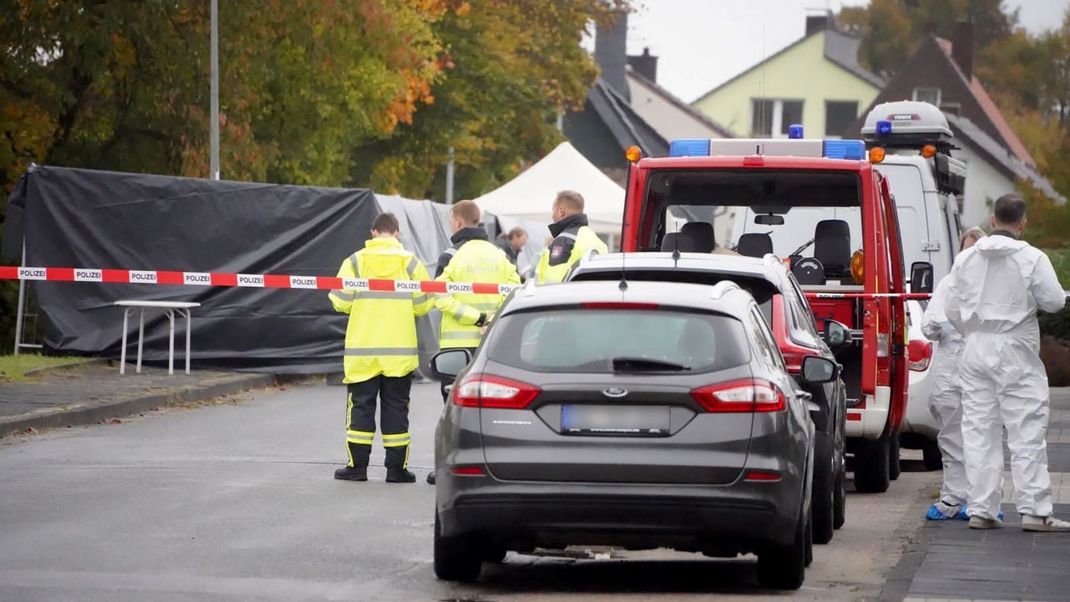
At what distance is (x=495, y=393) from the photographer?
8953 millimetres

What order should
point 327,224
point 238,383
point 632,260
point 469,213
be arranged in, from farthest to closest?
point 327,224, point 238,383, point 469,213, point 632,260

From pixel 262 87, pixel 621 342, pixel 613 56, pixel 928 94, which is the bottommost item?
pixel 621 342

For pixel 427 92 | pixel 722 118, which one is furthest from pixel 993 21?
pixel 427 92

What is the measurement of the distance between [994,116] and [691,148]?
258 feet

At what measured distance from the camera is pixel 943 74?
9031cm

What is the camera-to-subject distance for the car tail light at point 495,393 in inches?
351

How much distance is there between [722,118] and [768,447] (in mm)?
97709

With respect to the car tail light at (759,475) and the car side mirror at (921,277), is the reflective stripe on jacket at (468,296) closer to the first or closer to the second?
the car side mirror at (921,277)

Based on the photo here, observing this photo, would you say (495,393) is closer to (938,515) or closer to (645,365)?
(645,365)

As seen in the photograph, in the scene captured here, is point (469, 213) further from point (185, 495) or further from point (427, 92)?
point (427, 92)

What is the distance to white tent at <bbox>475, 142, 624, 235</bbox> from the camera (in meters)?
36.2

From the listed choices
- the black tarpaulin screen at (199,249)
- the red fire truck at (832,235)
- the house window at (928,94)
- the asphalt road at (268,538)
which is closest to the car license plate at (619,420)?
the asphalt road at (268,538)

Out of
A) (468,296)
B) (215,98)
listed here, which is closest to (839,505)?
(468,296)

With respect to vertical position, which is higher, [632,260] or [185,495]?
[632,260]
